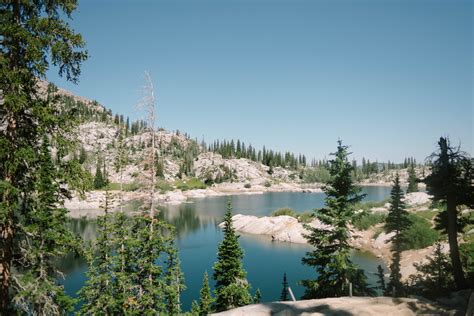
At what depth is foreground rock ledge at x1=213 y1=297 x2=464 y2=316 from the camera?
547 inches

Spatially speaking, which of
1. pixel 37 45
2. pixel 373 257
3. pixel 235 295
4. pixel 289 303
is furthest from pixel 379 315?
pixel 373 257

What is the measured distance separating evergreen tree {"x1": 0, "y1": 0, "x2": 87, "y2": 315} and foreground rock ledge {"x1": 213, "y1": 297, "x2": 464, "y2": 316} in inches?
408

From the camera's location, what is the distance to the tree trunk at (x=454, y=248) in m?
19.7

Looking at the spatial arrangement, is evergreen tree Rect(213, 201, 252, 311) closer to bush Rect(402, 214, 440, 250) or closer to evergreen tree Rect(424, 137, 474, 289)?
evergreen tree Rect(424, 137, 474, 289)

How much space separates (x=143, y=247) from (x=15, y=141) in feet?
37.4

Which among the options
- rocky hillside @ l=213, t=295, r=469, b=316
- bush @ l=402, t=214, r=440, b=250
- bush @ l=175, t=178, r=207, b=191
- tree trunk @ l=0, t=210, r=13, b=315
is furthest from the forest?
bush @ l=175, t=178, r=207, b=191

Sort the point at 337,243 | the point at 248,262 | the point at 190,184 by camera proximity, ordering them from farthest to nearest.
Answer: the point at 190,184 → the point at 248,262 → the point at 337,243

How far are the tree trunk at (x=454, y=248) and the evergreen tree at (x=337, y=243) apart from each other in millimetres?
5503

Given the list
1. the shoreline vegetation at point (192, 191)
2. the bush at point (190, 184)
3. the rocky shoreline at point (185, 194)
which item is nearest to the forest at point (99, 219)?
the rocky shoreline at point (185, 194)

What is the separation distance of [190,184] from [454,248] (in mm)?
158627

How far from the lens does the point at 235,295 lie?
85.4 ft

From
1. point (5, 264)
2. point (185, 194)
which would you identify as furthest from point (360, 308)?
point (185, 194)

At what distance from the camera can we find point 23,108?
32.3ft

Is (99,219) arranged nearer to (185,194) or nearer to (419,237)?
(419,237)
